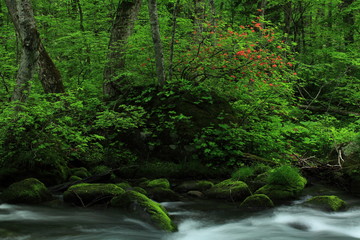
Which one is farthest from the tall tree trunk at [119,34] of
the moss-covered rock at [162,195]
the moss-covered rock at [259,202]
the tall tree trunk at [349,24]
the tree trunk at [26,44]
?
the tall tree trunk at [349,24]

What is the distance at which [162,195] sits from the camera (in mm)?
6453

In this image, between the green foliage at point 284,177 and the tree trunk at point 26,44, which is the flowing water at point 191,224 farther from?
the tree trunk at point 26,44

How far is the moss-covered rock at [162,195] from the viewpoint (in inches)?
253

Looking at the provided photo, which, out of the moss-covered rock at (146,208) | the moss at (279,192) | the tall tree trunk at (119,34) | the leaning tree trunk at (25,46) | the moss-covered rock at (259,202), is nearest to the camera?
the moss-covered rock at (146,208)

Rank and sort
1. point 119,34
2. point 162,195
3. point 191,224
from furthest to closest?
1. point 119,34
2. point 162,195
3. point 191,224

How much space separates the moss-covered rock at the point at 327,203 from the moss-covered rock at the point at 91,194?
3690 millimetres

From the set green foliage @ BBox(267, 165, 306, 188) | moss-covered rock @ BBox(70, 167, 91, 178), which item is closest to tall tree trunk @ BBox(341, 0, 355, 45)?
green foliage @ BBox(267, 165, 306, 188)

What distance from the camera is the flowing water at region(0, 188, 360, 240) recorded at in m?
4.49

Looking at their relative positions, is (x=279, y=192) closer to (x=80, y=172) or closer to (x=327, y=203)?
(x=327, y=203)

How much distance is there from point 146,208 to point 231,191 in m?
2.26

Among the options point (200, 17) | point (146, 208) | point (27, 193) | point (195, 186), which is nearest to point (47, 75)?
point (27, 193)

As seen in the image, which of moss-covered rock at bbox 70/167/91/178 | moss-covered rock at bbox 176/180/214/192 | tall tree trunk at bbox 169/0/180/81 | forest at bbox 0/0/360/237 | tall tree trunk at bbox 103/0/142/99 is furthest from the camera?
tall tree trunk at bbox 103/0/142/99

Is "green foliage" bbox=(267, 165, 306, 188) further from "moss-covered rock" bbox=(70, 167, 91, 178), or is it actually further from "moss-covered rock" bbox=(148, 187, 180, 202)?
"moss-covered rock" bbox=(70, 167, 91, 178)

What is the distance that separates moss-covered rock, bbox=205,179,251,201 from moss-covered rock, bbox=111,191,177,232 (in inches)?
72.1
